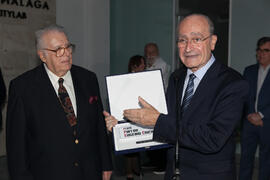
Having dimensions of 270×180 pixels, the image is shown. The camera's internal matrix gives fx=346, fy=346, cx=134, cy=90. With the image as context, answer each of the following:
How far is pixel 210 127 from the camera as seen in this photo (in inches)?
69.2

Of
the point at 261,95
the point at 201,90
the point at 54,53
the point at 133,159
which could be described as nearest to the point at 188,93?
the point at 201,90

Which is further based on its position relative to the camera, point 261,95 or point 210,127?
point 261,95

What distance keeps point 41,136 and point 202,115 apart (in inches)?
42.8

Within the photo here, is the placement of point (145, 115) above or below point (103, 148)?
above

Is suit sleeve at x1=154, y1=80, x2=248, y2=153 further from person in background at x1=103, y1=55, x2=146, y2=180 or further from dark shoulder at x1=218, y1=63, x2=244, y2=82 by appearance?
person in background at x1=103, y1=55, x2=146, y2=180

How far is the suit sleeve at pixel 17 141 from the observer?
2.21 metres

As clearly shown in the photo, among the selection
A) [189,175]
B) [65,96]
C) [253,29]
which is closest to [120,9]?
[253,29]

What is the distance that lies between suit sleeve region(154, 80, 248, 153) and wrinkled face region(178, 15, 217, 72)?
23cm

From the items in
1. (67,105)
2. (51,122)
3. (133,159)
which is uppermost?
(67,105)

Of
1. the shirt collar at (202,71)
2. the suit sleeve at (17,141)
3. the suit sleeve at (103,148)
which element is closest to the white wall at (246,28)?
the suit sleeve at (103,148)

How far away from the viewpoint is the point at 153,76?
7.09 feet

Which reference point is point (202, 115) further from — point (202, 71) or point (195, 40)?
point (195, 40)

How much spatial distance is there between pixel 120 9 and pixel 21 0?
2.70m

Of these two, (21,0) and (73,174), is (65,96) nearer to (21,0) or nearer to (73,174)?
(73,174)
